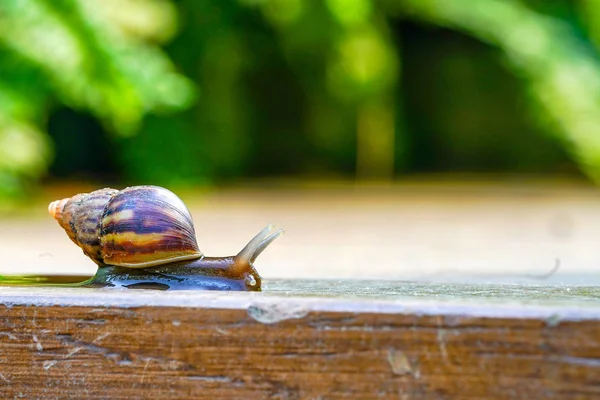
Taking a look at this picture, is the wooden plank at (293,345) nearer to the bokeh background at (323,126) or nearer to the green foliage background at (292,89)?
the bokeh background at (323,126)

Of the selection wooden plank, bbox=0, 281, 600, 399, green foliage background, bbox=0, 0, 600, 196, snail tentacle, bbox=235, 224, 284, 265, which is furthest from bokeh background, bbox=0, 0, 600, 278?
wooden plank, bbox=0, 281, 600, 399

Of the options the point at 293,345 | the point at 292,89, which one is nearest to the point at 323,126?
the point at 292,89

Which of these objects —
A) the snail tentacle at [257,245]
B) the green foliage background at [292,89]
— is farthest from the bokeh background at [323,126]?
the snail tentacle at [257,245]

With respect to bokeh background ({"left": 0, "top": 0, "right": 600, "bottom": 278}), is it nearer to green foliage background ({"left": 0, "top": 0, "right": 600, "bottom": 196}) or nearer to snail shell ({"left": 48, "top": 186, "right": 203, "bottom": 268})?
green foliage background ({"left": 0, "top": 0, "right": 600, "bottom": 196})

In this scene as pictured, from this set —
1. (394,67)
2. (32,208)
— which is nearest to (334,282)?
(32,208)

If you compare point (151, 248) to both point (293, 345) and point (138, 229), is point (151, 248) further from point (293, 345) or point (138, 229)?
point (293, 345)

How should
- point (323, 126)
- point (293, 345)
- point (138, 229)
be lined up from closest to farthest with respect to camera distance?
point (293, 345), point (138, 229), point (323, 126)

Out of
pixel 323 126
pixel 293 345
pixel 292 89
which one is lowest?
pixel 293 345
